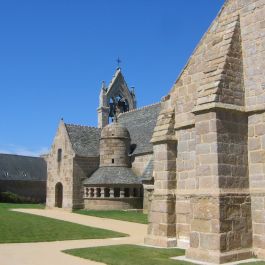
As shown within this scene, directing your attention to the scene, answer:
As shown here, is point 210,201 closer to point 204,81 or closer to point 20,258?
point 204,81

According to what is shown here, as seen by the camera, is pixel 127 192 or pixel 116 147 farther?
pixel 116 147

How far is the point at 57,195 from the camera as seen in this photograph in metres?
33.7

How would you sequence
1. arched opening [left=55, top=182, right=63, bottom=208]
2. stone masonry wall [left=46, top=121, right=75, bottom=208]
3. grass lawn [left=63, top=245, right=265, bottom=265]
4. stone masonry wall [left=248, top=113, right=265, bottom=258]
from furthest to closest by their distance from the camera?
1. arched opening [left=55, top=182, right=63, bottom=208]
2. stone masonry wall [left=46, top=121, right=75, bottom=208]
3. stone masonry wall [left=248, top=113, right=265, bottom=258]
4. grass lawn [left=63, top=245, right=265, bottom=265]

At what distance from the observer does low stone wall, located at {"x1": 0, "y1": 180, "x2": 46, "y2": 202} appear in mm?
44156

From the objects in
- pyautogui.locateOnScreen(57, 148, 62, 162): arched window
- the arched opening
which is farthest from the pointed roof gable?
the arched opening

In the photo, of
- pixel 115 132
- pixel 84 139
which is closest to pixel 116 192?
pixel 115 132

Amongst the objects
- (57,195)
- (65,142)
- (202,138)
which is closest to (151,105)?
(65,142)

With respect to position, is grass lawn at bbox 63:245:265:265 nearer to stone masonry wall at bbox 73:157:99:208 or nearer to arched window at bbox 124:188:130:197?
arched window at bbox 124:188:130:197

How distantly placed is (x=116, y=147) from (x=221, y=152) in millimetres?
21355

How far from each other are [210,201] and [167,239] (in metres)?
2.70

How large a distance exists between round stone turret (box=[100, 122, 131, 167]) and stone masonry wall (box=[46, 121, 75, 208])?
106 inches

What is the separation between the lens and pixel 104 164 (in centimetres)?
3072

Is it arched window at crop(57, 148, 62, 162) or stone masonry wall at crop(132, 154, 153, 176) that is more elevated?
arched window at crop(57, 148, 62, 162)

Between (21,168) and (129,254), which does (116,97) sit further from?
(129,254)
